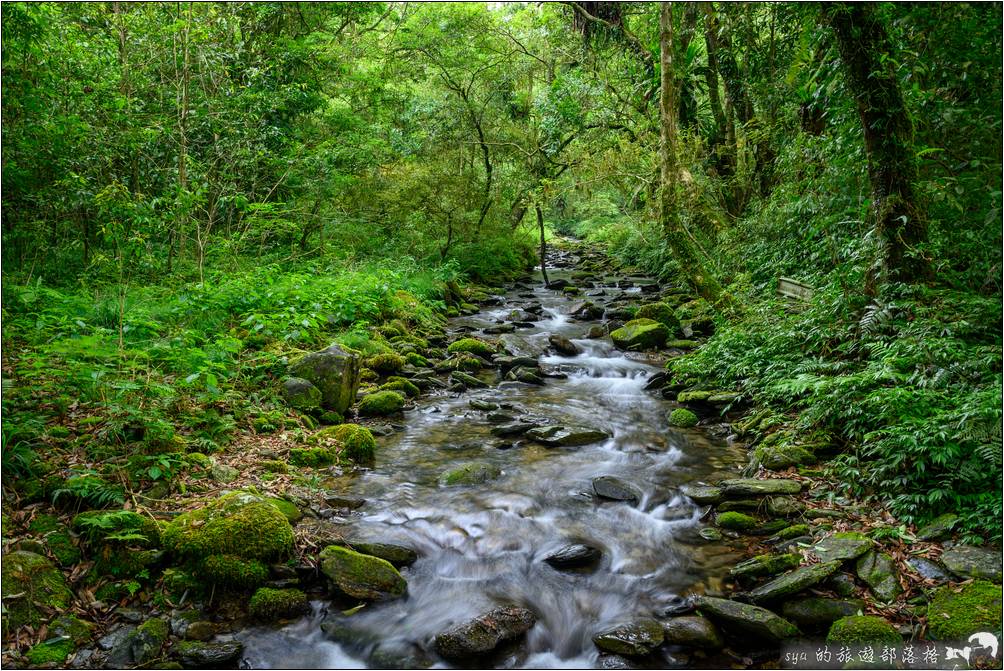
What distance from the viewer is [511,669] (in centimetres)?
370

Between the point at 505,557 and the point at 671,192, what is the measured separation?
26.2ft

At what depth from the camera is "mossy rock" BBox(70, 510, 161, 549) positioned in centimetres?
398

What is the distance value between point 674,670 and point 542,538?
1.70 meters

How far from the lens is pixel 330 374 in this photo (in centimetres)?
738

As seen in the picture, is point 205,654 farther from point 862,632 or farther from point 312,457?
point 862,632

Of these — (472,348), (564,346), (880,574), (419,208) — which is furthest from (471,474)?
(419,208)

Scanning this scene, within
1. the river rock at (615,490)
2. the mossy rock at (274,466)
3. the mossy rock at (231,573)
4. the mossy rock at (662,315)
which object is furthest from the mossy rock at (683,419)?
the mossy rock at (231,573)

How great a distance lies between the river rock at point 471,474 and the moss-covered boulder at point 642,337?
598 centimetres

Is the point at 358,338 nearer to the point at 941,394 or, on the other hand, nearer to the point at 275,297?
the point at 275,297

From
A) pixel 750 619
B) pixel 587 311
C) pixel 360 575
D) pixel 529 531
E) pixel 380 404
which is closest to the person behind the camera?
pixel 750 619

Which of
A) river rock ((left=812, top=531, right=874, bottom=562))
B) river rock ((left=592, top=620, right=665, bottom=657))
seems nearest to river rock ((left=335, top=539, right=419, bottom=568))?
river rock ((left=592, top=620, right=665, bottom=657))

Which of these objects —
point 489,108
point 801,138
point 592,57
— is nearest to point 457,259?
point 489,108

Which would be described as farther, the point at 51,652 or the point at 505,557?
the point at 505,557

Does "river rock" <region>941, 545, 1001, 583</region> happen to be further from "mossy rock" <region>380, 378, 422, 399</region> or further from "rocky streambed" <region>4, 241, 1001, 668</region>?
"mossy rock" <region>380, 378, 422, 399</region>
